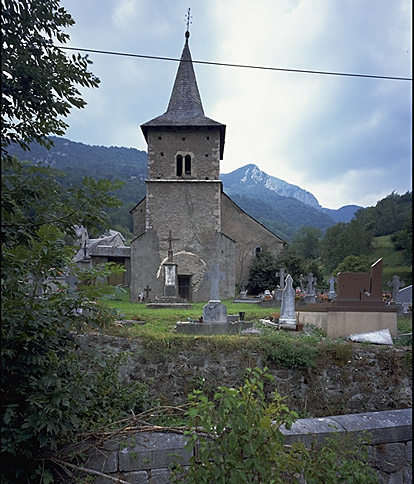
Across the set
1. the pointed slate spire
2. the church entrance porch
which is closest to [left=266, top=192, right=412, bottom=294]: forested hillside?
the church entrance porch

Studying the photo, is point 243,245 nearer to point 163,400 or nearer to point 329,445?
point 163,400

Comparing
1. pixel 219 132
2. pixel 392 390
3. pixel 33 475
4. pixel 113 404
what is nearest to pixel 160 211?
pixel 219 132

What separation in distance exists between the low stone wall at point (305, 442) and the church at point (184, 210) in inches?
736

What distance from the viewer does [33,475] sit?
2.23 m

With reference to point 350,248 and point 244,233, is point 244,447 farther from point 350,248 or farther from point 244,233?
point 350,248

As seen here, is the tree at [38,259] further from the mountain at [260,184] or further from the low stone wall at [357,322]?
the mountain at [260,184]

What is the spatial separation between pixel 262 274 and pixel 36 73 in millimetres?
22420

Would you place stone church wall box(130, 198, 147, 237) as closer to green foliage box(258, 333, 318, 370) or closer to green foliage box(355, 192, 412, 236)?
green foliage box(258, 333, 318, 370)

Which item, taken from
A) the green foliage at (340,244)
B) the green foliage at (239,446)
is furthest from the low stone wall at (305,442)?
the green foliage at (340,244)

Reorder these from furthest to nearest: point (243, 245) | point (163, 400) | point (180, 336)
Answer: point (243, 245)
point (180, 336)
point (163, 400)

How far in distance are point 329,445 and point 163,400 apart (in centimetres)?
426

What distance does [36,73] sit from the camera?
95.0 inches

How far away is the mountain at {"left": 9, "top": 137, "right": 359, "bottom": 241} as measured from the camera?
10.2 feet

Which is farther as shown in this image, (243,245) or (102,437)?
(243,245)
